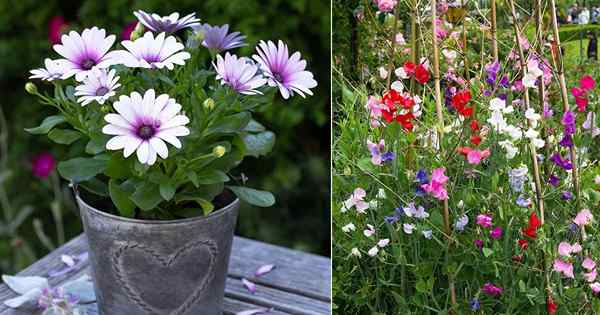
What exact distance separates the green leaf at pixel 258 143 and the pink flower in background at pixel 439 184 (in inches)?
12.4

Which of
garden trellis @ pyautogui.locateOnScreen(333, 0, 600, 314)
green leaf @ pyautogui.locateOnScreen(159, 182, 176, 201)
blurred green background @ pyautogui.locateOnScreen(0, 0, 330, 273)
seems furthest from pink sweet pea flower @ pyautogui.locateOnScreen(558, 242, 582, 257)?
blurred green background @ pyautogui.locateOnScreen(0, 0, 330, 273)

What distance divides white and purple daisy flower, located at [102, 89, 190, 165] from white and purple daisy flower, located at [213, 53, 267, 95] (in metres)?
0.09

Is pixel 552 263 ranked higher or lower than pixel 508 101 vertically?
lower

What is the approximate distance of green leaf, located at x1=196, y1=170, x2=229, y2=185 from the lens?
3.43ft

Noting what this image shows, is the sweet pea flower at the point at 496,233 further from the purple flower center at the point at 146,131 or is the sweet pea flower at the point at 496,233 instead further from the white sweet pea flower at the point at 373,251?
the purple flower center at the point at 146,131

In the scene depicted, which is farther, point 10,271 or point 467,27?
point 10,271

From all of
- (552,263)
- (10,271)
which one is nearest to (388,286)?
(552,263)

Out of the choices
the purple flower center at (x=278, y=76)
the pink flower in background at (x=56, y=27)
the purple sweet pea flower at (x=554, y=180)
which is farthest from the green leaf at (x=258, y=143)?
the pink flower in background at (x=56, y=27)

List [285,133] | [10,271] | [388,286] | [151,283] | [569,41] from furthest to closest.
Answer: [10,271]
[285,133]
[151,283]
[388,286]
[569,41]

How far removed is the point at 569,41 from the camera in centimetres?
86

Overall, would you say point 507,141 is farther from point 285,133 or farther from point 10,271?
point 10,271

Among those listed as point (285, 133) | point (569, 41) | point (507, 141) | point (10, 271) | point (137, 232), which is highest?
point (569, 41)

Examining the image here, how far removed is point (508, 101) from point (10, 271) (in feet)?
6.54

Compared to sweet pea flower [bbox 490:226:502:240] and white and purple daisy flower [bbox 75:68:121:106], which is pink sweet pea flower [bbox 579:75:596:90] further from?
white and purple daisy flower [bbox 75:68:121:106]
